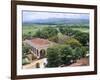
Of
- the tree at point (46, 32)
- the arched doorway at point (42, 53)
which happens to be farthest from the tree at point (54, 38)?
the arched doorway at point (42, 53)

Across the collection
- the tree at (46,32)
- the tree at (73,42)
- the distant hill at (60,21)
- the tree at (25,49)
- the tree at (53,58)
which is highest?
the distant hill at (60,21)

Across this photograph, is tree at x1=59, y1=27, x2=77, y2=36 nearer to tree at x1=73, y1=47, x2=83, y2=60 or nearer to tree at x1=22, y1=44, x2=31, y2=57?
tree at x1=73, y1=47, x2=83, y2=60

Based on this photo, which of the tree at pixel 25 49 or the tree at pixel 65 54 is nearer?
the tree at pixel 25 49

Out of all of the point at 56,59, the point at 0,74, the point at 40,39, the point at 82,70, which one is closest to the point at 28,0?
the point at 40,39

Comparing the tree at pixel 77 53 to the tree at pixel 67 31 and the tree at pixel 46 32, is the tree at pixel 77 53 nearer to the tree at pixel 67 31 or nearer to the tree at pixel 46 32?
the tree at pixel 67 31

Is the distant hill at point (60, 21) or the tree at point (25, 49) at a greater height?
the distant hill at point (60, 21)

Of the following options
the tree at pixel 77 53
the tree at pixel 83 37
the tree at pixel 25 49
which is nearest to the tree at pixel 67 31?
the tree at pixel 83 37

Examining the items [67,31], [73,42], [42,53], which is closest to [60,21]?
[67,31]

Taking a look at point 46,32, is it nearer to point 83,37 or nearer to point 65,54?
point 65,54

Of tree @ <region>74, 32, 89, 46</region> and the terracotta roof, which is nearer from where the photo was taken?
the terracotta roof

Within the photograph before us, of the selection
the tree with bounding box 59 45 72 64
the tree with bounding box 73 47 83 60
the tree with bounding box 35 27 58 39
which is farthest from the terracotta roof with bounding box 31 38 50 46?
the tree with bounding box 73 47 83 60

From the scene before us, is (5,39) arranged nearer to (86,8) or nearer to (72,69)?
(72,69)

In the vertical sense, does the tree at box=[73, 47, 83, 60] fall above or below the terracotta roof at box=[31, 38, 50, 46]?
below
